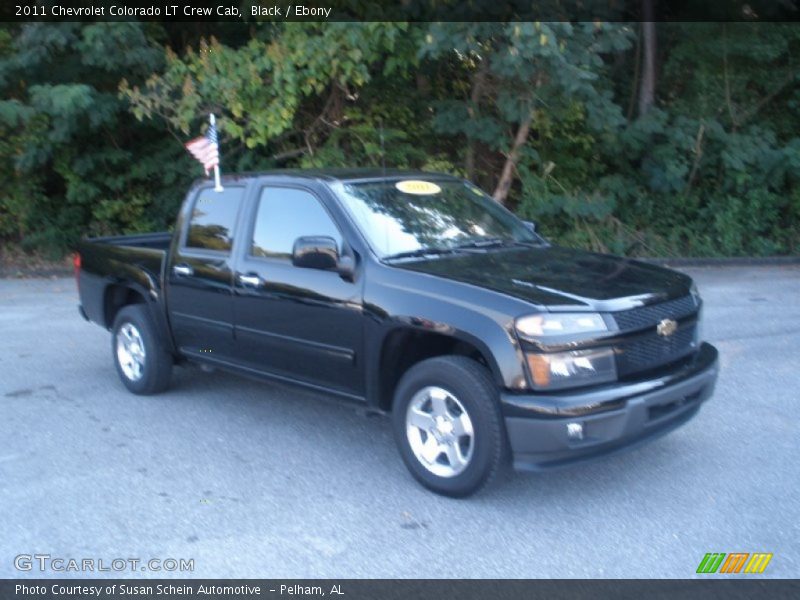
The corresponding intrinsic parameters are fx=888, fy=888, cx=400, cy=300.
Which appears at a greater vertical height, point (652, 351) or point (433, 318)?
point (433, 318)

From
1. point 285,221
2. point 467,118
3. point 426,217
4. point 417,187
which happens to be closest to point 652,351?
point 426,217

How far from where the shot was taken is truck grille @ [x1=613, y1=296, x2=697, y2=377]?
4.77 meters

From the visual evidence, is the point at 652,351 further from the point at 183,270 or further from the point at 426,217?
the point at 183,270

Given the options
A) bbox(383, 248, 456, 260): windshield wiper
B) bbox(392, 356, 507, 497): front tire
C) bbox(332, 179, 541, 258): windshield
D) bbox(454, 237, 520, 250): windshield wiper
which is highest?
bbox(332, 179, 541, 258): windshield

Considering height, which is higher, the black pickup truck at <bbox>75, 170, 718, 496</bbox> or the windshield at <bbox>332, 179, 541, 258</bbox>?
the windshield at <bbox>332, 179, 541, 258</bbox>

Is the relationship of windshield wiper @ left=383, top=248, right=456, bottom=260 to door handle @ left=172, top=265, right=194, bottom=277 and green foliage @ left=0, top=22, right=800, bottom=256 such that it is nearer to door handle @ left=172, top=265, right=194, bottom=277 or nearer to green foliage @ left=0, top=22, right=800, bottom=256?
door handle @ left=172, top=265, right=194, bottom=277

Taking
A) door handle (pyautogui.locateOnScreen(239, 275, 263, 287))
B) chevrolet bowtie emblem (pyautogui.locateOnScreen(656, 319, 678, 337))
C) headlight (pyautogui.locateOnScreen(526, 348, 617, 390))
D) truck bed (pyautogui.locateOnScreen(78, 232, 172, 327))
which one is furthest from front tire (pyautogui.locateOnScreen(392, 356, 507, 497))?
truck bed (pyautogui.locateOnScreen(78, 232, 172, 327))

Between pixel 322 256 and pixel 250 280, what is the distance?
0.91m

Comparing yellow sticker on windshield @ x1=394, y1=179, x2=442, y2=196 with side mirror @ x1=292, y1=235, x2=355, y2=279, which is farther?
yellow sticker on windshield @ x1=394, y1=179, x2=442, y2=196

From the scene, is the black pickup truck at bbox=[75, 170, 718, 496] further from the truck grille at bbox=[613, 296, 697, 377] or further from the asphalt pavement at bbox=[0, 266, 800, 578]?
the asphalt pavement at bbox=[0, 266, 800, 578]

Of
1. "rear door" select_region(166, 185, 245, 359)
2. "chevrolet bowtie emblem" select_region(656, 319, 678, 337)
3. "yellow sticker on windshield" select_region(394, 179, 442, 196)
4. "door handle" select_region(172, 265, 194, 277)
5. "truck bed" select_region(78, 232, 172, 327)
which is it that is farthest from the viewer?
"truck bed" select_region(78, 232, 172, 327)

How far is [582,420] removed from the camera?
451 centimetres

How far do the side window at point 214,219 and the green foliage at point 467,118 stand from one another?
6.94 meters

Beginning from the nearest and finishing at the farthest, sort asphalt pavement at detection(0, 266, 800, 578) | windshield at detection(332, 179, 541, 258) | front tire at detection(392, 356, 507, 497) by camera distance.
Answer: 1. asphalt pavement at detection(0, 266, 800, 578)
2. front tire at detection(392, 356, 507, 497)
3. windshield at detection(332, 179, 541, 258)
